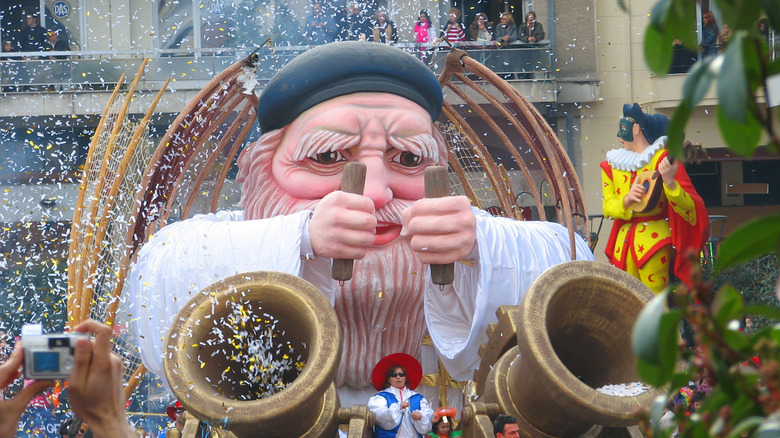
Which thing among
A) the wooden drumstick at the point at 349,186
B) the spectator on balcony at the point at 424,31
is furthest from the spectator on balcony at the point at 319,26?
the wooden drumstick at the point at 349,186

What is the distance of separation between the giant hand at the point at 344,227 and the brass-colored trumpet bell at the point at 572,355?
2.10 ft

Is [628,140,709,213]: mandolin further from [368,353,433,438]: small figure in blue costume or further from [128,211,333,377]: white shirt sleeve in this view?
[128,211,333,377]: white shirt sleeve

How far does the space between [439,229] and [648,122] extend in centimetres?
207

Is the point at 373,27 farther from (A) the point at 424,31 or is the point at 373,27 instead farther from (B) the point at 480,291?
(B) the point at 480,291

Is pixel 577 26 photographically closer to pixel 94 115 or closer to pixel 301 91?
pixel 94 115

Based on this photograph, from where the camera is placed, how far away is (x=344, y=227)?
12.0ft

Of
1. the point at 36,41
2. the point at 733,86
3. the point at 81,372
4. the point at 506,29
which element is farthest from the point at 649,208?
the point at 36,41

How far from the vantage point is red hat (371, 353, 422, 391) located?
155 inches

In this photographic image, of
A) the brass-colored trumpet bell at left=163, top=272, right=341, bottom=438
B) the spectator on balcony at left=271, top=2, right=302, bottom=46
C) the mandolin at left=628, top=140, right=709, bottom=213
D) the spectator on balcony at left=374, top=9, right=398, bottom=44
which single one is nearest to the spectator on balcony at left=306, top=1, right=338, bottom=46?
the spectator on balcony at left=271, top=2, right=302, bottom=46

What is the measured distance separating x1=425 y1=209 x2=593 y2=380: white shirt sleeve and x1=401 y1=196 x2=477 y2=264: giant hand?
164 millimetres

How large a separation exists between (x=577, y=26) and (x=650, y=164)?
17.2 ft

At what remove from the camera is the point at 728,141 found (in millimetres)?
1098

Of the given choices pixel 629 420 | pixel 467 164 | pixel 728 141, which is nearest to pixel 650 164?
pixel 467 164

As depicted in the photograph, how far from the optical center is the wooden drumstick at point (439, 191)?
12.1 feet
